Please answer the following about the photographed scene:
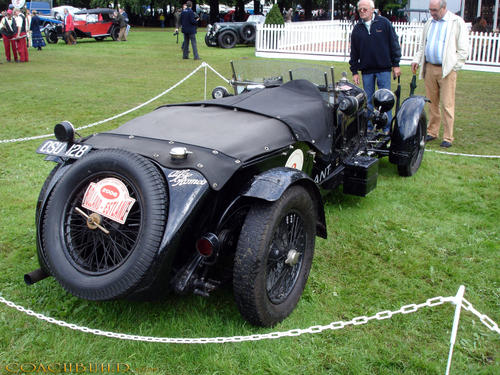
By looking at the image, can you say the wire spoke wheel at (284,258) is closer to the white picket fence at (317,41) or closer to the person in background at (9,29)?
the white picket fence at (317,41)

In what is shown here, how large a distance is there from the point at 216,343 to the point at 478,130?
6820 mm

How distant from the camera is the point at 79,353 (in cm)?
268

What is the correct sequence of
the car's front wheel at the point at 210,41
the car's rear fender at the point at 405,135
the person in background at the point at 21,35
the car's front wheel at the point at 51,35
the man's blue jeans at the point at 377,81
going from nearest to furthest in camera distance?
the car's rear fender at the point at 405,135 → the man's blue jeans at the point at 377,81 → the person in background at the point at 21,35 → the car's front wheel at the point at 210,41 → the car's front wheel at the point at 51,35

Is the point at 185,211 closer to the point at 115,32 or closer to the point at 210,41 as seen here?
the point at 210,41

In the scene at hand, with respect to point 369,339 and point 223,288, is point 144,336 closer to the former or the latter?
point 223,288

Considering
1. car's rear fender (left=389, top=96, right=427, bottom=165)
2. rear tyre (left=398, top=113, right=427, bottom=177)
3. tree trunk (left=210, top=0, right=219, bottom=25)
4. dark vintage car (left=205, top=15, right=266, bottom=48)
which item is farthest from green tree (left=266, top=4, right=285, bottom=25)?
tree trunk (left=210, top=0, right=219, bottom=25)

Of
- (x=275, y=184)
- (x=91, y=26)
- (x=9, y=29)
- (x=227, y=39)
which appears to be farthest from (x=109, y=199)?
(x=91, y=26)

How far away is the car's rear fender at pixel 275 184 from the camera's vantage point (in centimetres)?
271

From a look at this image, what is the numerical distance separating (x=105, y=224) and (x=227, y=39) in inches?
785

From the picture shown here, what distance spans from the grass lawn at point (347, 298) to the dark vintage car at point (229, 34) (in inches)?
625

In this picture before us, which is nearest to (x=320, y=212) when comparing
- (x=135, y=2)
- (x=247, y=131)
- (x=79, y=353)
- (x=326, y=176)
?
(x=247, y=131)

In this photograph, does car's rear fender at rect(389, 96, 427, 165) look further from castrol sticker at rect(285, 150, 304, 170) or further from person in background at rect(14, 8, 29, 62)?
person in background at rect(14, 8, 29, 62)

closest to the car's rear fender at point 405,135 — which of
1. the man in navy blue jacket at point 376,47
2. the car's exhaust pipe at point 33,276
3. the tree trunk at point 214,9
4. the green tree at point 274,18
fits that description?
the man in navy blue jacket at point 376,47

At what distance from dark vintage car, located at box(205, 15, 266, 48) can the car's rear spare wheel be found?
1953 centimetres
